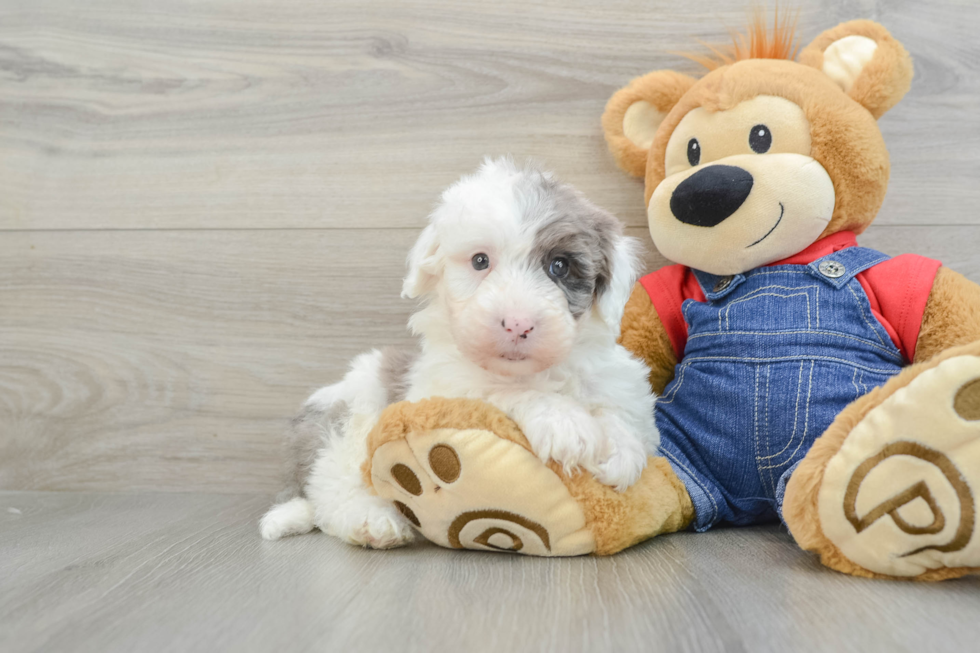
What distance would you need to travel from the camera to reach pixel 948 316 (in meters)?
1.17

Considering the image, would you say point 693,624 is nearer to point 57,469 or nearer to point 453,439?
point 453,439

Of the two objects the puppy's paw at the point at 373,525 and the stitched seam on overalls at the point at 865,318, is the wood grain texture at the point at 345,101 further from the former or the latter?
the puppy's paw at the point at 373,525

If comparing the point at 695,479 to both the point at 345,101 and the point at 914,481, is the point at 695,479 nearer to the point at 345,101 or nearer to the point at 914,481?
the point at 914,481

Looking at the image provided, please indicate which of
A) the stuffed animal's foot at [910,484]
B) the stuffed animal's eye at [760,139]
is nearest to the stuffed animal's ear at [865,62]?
the stuffed animal's eye at [760,139]

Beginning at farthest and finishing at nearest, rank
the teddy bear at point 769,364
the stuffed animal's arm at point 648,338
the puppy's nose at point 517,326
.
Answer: the stuffed animal's arm at point 648,338 → the puppy's nose at point 517,326 → the teddy bear at point 769,364

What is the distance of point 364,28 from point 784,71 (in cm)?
96

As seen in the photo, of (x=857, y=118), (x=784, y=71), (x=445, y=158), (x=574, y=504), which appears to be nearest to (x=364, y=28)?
(x=445, y=158)

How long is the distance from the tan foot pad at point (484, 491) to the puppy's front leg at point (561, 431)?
0.03 metres

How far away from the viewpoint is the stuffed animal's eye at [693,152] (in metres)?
1.33

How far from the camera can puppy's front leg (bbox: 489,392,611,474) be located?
1.04 metres

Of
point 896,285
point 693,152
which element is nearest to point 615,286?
point 693,152

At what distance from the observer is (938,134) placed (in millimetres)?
1573

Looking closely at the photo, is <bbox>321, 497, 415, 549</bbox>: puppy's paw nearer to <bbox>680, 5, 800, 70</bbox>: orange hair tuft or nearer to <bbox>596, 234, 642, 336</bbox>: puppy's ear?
<bbox>596, 234, 642, 336</bbox>: puppy's ear

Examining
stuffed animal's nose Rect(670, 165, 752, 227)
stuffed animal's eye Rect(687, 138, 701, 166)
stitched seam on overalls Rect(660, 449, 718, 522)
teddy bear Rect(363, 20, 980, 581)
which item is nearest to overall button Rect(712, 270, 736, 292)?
teddy bear Rect(363, 20, 980, 581)
